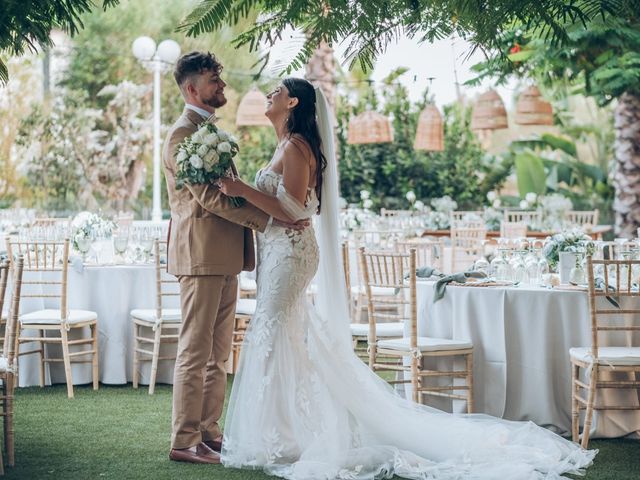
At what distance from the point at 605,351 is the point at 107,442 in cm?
246

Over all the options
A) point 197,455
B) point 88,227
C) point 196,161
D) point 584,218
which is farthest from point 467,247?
point 196,161

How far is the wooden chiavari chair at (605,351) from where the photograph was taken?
4441mm

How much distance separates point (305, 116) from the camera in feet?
13.6

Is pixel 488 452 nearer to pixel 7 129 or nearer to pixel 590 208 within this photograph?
pixel 590 208

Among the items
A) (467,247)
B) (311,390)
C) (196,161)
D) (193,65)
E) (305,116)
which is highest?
(193,65)

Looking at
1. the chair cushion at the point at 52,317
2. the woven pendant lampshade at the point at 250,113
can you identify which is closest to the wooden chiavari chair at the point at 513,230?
the woven pendant lampshade at the point at 250,113

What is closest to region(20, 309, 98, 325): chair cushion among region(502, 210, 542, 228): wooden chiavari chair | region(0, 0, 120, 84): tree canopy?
region(0, 0, 120, 84): tree canopy

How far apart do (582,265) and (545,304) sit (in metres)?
0.44

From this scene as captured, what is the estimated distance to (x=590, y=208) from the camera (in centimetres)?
1539

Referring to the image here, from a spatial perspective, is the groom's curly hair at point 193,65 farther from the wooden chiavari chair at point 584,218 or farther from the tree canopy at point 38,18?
the wooden chiavari chair at point 584,218

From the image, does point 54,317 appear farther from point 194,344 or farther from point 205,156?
point 205,156

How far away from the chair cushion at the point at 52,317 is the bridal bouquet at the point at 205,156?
264 centimetres

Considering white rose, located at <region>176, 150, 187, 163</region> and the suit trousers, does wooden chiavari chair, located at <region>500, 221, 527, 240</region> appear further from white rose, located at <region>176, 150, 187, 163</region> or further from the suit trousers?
white rose, located at <region>176, 150, 187, 163</region>

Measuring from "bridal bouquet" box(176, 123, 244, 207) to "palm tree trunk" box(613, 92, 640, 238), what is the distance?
7952 millimetres
